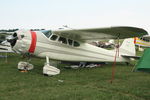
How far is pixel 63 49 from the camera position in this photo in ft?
30.1

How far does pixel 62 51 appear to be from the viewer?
30.0ft

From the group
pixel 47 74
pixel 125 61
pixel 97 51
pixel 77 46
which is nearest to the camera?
pixel 47 74

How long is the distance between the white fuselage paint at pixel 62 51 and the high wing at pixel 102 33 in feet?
1.80

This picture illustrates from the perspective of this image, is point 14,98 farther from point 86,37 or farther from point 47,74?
point 86,37

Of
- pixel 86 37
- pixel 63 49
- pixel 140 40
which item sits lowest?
pixel 140 40

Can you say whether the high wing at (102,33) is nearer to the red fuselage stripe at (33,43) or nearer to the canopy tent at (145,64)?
the red fuselage stripe at (33,43)

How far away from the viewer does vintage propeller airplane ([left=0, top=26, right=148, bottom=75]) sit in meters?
7.46

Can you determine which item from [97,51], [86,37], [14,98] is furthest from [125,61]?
[14,98]

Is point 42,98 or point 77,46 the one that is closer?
point 42,98

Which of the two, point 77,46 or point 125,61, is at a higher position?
point 77,46

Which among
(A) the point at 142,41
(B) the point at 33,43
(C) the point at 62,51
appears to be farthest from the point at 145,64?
(A) the point at 142,41

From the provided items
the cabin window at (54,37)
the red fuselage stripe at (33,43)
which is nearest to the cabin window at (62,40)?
the cabin window at (54,37)

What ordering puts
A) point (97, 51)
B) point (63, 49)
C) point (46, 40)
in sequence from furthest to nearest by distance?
point (97, 51)
point (63, 49)
point (46, 40)

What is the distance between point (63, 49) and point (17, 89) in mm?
4451
